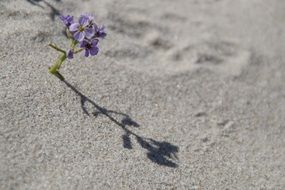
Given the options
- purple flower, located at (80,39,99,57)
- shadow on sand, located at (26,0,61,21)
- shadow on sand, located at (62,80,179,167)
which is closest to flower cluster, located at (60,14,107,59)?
purple flower, located at (80,39,99,57)

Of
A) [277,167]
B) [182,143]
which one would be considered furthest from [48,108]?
[277,167]

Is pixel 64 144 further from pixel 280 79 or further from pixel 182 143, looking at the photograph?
pixel 280 79

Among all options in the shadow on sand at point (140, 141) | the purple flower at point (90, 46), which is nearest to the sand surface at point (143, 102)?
the shadow on sand at point (140, 141)

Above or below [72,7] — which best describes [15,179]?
below

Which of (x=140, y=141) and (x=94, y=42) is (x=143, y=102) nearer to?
(x=140, y=141)

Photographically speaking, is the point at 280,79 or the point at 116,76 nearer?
the point at 116,76

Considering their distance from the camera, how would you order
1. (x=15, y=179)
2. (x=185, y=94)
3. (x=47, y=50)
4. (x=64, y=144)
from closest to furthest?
(x=15, y=179), (x=64, y=144), (x=47, y=50), (x=185, y=94)

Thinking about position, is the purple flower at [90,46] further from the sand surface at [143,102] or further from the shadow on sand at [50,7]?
the shadow on sand at [50,7]

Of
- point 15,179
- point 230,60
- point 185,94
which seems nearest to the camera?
point 15,179
